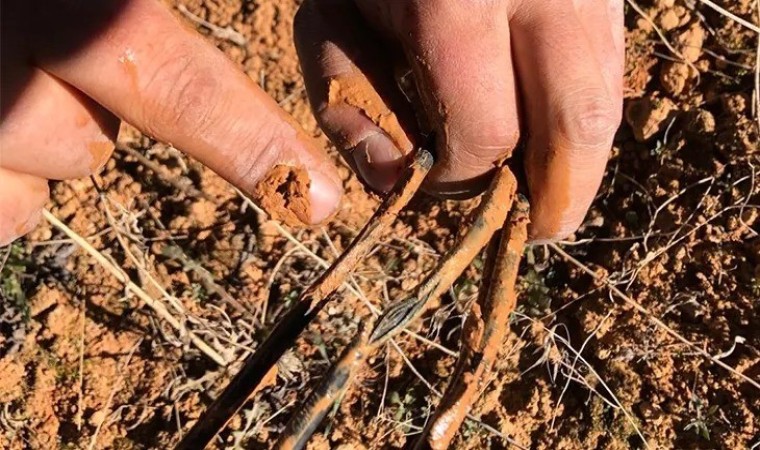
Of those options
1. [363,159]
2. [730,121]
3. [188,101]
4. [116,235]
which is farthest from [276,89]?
[730,121]

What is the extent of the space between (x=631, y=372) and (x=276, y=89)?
3.42ft

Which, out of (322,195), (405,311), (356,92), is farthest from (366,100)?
(405,311)

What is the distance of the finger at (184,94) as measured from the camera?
1006 mm

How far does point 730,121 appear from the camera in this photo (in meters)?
1.62

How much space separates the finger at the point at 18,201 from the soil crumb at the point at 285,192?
1.32 ft

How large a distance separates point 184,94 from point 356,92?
278mm

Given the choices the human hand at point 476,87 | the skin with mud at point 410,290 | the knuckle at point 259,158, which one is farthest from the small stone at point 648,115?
the knuckle at point 259,158

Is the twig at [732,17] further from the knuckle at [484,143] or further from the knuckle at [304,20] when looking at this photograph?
the knuckle at [304,20]

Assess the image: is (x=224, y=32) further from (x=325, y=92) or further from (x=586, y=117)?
(x=586, y=117)

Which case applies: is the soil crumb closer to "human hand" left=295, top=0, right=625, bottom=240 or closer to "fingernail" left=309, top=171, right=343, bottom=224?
"fingernail" left=309, top=171, right=343, bottom=224

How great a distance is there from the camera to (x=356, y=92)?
121cm

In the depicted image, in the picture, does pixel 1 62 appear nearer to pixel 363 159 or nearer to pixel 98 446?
pixel 363 159

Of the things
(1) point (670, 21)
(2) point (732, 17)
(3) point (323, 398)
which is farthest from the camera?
(1) point (670, 21)

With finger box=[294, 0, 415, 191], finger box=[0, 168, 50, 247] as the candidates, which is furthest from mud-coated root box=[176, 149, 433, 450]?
finger box=[0, 168, 50, 247]
